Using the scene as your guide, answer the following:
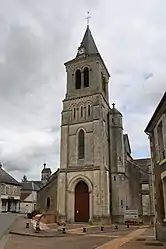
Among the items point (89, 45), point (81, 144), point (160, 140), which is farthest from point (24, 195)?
point (160, 140)

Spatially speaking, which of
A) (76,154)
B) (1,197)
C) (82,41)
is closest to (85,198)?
(76,154)

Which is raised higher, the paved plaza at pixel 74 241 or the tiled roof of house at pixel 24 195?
the tiled roof of house at pixel 24 195

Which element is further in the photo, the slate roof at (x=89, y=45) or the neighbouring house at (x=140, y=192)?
the slate roof at (x=89, y=45)

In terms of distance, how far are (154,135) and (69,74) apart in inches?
921

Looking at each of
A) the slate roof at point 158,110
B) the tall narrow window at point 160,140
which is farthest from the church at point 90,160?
the tall narrow window at point 160,140

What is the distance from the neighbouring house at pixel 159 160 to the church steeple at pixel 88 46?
23.6m

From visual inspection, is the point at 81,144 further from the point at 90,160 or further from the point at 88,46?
the point at 88,46

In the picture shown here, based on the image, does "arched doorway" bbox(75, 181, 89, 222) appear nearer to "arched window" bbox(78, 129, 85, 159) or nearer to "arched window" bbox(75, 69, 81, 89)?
"arched window" bbox(78, 129, 85, 159)

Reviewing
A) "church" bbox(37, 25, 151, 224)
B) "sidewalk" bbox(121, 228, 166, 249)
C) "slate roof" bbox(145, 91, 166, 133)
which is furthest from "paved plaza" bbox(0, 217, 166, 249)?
"church" bbox(37, 25, 151, 224)

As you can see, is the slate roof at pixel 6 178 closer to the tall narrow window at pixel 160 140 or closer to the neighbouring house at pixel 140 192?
the neighbouring house at pixel 140 192

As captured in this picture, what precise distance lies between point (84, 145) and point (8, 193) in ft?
126

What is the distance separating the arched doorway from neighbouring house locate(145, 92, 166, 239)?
1578cm

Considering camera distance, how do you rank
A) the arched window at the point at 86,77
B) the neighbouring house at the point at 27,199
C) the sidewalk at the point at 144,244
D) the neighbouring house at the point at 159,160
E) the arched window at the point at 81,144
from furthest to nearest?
the neighbouring house at the point at 27,199 < the arched window at the point at 86,77 < the arched window at the point at 81,144 < the neighbouring house at the point at 159,160 < the sidewalk at the point at 144,244

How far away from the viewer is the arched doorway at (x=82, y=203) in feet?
98.2
